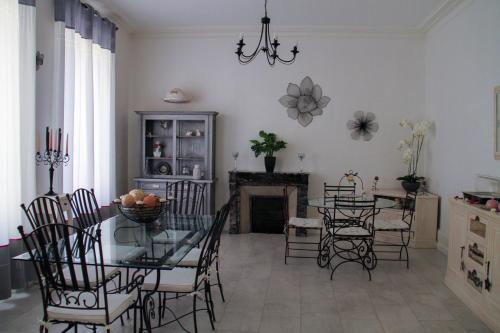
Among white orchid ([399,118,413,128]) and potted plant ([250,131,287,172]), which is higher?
white orchid ([399,118,413,128])

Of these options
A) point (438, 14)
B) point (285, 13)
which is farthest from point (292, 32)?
point (438, 14)

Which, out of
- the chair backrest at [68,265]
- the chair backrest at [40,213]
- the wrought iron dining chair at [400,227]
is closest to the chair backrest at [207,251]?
the chair backrest at [68,265]

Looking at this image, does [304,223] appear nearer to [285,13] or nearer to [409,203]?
[409,203]

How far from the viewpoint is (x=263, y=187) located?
5.82 metres

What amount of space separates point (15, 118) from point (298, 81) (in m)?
3.78

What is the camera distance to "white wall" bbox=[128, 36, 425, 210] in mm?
5785

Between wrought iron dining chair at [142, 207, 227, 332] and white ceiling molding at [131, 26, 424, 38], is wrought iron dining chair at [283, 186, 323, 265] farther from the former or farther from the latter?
white ceiling molding at [131, 26, 424, 38]

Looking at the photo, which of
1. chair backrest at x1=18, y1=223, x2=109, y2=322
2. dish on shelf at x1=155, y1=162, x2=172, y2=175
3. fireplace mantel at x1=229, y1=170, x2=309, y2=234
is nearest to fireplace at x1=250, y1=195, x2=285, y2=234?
fireplace mantel at x1=229, y1=170, x2=309, y2=234

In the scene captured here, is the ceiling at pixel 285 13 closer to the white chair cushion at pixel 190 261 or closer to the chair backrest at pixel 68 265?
the white chair cushion at pixel 190 261

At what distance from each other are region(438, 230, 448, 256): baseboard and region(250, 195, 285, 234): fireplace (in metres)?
2.09

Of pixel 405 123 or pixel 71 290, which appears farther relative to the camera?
pixel 405 123

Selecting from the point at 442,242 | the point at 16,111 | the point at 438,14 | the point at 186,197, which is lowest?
the point at 442,242

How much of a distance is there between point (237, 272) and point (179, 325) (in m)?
1.24

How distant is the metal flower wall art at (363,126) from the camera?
19.1 ft
